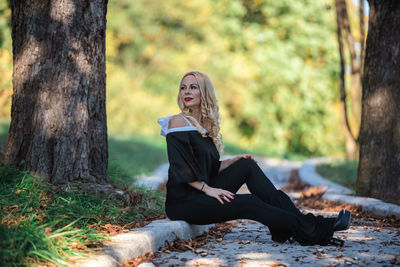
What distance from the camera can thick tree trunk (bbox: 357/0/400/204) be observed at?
5.70m

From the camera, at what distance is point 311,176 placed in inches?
384

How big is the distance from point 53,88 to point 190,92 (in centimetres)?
134

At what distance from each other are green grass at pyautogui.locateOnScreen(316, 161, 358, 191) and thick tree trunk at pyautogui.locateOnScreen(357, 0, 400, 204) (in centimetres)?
166

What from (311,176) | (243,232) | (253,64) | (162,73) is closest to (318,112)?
(253,64)

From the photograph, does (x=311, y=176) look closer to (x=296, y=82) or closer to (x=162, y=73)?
(x=296, y=82)

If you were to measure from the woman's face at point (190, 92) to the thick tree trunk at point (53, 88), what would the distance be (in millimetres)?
1002

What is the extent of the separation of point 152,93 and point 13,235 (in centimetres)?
2134

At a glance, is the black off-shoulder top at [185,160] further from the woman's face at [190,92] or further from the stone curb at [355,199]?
the stone curb at [355,199]

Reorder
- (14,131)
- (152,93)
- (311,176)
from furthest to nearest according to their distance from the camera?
1. (152,93)
2. (311,176)
3. (14,131)

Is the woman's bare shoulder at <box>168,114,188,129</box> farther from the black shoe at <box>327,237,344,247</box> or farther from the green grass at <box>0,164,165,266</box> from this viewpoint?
the black shoe at <box>327,237,344,247</box>

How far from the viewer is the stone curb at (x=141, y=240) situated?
2.94 m

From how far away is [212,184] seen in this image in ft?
14.1

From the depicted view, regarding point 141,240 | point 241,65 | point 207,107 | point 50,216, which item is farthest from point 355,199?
point 241,65

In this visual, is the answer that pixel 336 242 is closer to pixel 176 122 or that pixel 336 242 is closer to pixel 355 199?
pixel 176 122
